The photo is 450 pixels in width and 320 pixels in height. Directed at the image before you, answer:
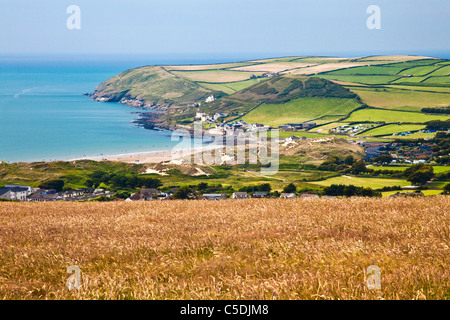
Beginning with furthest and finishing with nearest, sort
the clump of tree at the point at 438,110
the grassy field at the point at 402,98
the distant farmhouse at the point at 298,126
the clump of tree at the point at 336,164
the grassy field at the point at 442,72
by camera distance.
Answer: the grassy field at the point at 442,72 → the grassy field at the point at 402,98 → the distant farmhouse at the point at 298,126 → the clump of tree at the point at 438,110 → the clump of tree at the point at 336,164

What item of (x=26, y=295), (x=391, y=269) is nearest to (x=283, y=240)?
(x=391, y=269)

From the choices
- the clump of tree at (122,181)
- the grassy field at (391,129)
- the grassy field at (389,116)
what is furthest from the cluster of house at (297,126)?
the clump of tree at (122,181)

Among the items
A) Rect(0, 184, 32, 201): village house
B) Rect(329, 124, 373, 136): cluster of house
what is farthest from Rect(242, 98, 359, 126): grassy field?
Rect(0, 184, 32, 201): village house

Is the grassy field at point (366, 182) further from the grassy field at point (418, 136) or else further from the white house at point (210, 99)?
the white house at point (210, 99)

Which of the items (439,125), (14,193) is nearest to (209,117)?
(439,125)

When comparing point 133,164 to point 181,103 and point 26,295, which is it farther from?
point 181,103

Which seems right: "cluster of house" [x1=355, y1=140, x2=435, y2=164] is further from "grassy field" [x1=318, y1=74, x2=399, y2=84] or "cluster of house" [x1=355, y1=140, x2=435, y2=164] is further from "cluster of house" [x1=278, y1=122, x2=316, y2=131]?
"grassy field" [x1=318, y1=74, x2=399, y2=84]
